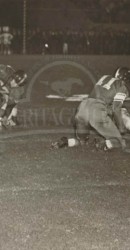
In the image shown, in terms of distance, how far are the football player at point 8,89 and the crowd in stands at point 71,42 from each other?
917 inches

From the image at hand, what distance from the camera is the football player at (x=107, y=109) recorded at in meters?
10.0

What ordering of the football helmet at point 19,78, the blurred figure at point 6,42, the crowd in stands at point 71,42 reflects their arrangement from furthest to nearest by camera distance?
the crowd in stands at point 71,42, the blurred figure at point 6,42, the football helmet at point 19,78

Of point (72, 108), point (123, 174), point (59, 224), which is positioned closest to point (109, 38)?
point (72, 108)

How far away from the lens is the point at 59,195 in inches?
291

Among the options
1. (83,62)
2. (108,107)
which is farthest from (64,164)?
(83,62)

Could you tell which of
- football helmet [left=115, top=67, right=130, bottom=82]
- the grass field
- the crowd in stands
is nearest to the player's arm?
football helmet [left=115, top=67, right=130, bottom=82]

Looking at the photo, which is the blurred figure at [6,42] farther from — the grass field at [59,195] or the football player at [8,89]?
the grass field at [59,195]

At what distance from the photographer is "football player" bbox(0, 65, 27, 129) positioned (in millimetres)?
11805

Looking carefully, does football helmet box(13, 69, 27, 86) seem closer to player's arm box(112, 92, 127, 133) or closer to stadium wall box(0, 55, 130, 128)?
stadium wall box(0, 55, 130, 128)

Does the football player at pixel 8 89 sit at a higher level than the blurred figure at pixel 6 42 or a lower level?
higher

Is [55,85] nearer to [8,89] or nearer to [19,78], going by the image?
[8,89]

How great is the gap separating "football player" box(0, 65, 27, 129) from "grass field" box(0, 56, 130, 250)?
477 millimetres

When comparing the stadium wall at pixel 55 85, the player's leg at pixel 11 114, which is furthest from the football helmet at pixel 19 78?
the stadium wall at pixel 55 85

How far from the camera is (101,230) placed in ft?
19.9
